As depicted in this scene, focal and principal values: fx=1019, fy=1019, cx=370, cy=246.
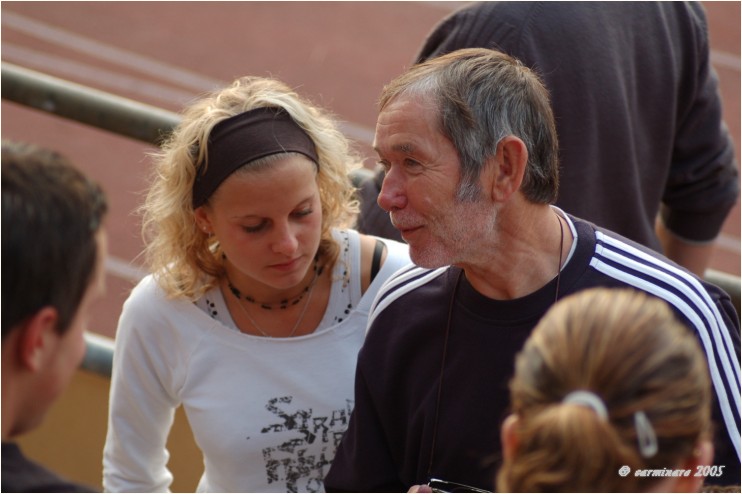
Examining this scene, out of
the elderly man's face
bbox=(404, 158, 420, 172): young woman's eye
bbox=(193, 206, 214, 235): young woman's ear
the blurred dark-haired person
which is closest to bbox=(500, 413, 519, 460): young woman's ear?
the blurred dark-haired person

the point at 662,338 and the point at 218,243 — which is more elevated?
the point at 662,338

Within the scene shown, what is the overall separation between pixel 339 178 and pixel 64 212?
4.38 ft

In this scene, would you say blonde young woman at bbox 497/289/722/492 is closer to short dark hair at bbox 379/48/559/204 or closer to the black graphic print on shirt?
short dark hair at bbox 379/48/559/204

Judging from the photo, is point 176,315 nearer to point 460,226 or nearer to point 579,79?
point 460,226

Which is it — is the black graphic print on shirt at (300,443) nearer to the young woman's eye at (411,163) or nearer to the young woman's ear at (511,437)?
the young woman's eye at (411,163)

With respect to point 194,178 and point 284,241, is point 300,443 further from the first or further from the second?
point 194,178

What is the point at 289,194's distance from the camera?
2.64m

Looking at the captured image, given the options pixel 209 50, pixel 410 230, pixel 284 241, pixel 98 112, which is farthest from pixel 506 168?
pixel 209 50

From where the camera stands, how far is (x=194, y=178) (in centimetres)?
272

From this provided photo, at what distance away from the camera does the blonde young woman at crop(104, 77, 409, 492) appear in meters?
2.64

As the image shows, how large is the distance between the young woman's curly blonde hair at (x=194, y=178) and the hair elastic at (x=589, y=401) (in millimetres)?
1483

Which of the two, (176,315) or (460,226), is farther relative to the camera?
(176,315)

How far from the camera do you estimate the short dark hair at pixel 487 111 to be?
2.23 metres

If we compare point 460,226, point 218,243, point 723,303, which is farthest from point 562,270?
point 218,243
